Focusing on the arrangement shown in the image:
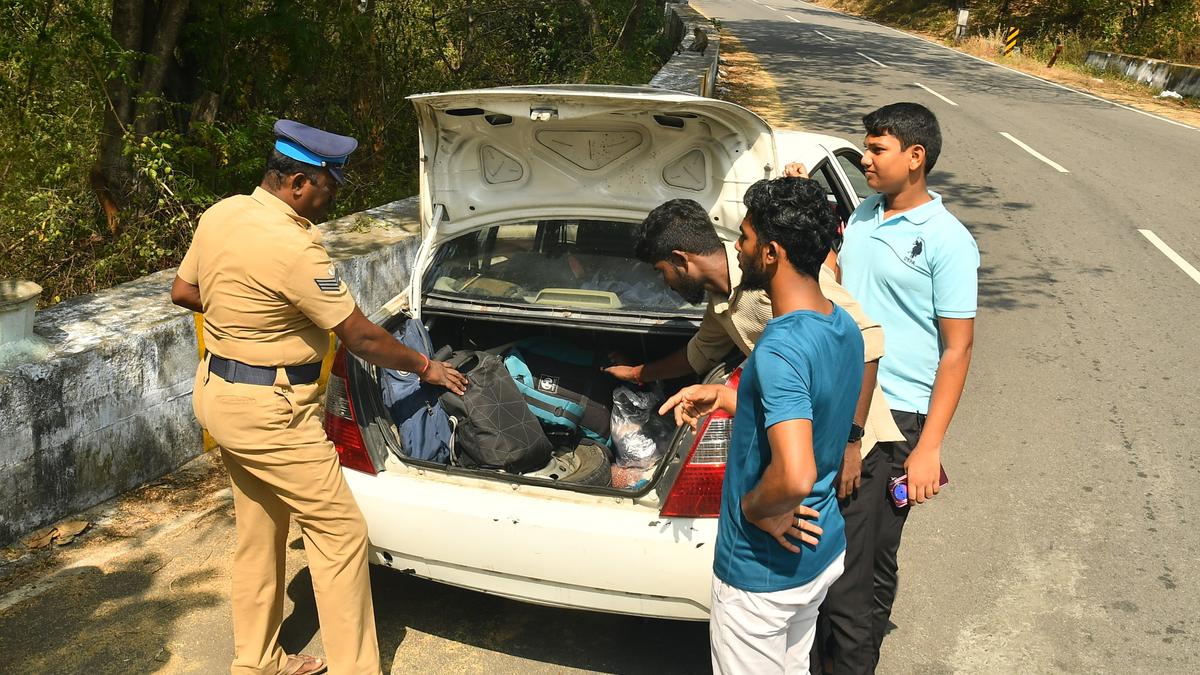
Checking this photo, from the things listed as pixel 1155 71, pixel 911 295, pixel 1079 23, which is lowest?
pixel 911 295

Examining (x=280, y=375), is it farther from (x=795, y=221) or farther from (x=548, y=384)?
(x=795, y=221)

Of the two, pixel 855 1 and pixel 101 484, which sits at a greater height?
pixel 855 1

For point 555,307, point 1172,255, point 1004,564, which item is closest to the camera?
point 555,307

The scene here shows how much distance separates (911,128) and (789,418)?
1380 millimetres

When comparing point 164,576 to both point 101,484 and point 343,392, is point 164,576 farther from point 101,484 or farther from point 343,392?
point 343,392

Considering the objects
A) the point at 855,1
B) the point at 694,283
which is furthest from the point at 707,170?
the point at 855,1

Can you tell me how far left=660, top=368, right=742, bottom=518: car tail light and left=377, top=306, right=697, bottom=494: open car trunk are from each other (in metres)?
0.46

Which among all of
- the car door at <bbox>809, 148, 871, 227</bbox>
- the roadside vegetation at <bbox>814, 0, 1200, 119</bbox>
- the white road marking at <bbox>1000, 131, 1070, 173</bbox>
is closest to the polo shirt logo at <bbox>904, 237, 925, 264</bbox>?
the car door at <bbox>809, 148, 871, 227</bbox>

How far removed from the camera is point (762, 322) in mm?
3125

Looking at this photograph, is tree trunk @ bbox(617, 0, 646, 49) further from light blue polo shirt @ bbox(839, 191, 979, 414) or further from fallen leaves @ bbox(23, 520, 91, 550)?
light blue polo shirt @ bbox(839, 191, 979, 414)

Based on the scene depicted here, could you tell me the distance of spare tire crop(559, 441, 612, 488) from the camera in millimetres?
3905

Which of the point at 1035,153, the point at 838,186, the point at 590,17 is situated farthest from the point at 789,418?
the point at 590,17

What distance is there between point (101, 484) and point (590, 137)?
261cm

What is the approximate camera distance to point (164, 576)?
160 inches
